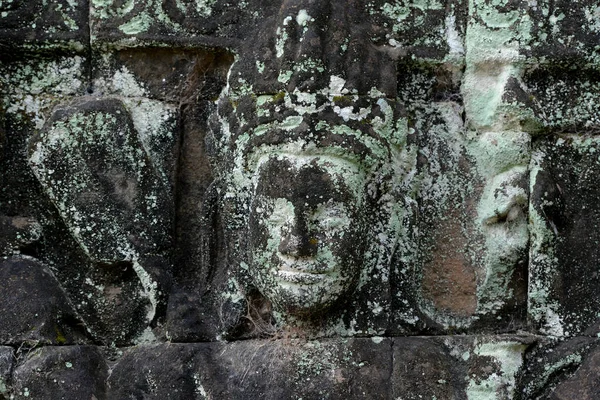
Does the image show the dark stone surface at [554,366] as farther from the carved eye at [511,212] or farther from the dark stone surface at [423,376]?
the carved eye at [511,212]

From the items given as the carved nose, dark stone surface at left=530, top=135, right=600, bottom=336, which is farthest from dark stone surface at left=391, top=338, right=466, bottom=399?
the carved nose

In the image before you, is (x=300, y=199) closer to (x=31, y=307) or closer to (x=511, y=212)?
(x=511, y=212)

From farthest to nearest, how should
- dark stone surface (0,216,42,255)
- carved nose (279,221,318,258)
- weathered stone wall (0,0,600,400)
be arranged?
dark stone surface (0,216,42,255), weathered stone wall (0,0,600,400), carved nose (279,221,318,258)

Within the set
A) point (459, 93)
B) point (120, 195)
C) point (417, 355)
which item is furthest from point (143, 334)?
point (459, 93)

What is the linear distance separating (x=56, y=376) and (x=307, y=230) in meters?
1.07

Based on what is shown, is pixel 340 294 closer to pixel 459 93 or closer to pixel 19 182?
pixel 459 93

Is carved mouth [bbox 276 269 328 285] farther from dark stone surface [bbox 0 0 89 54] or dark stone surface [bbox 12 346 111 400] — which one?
dark stone surface [bbox 0 0 89 54]

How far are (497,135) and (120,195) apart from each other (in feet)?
4.59

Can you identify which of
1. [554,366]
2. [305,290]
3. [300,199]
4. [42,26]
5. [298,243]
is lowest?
[554,366]

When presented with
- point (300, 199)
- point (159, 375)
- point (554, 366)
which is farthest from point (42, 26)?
point (554, 366)

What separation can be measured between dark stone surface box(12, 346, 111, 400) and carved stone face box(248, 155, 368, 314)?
0.74 meters

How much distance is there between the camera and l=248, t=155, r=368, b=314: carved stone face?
15.3ft

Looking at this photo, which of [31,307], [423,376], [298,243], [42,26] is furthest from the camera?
[42,26]

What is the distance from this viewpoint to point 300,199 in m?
4.66
